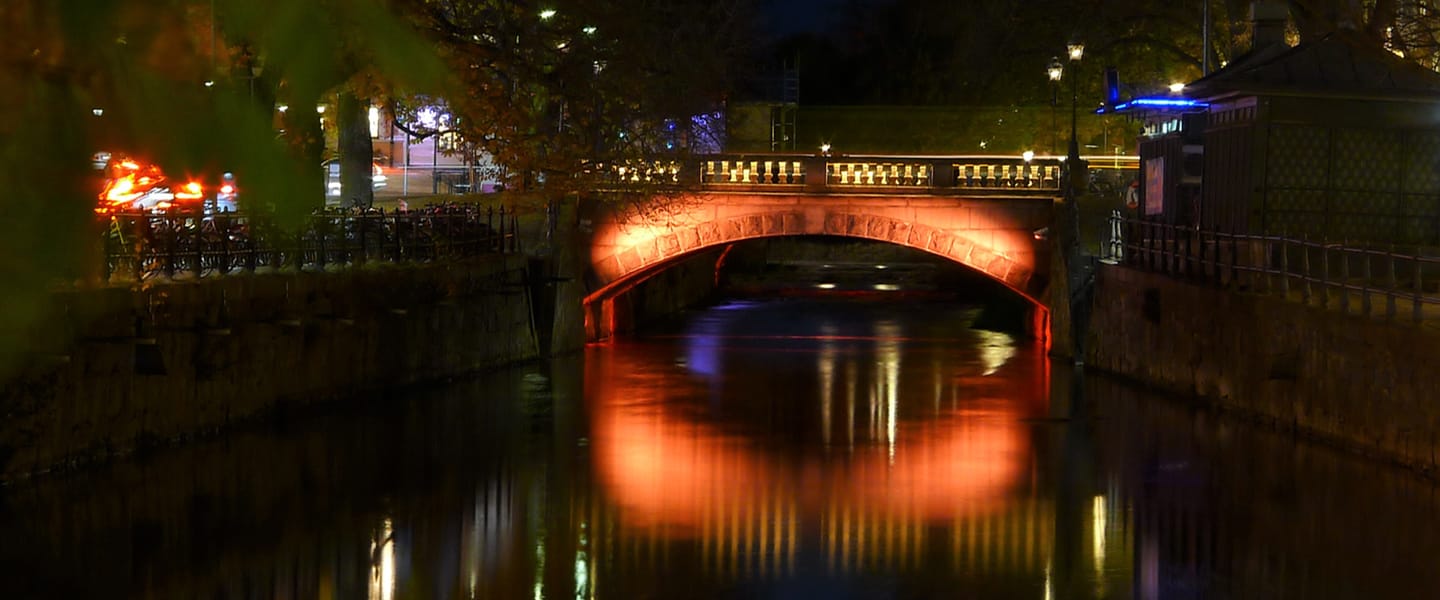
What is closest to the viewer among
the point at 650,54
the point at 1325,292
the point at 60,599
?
the point at 60,599

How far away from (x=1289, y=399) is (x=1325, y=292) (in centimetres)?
183

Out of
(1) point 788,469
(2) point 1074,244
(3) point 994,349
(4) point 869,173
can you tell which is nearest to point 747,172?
(4) point 869,173

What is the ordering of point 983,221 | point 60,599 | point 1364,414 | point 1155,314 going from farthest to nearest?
point 983,221 < point 1155,314 < point 1364,414 < point 60,599

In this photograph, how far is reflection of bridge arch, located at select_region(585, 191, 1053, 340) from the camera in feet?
127

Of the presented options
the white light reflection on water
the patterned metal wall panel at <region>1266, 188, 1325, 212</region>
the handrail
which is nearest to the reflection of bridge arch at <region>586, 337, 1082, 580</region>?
the white light reflection on water

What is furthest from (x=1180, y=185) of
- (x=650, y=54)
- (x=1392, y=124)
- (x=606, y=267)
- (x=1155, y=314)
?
(x=606, y=267)

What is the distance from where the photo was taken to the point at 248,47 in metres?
3.10

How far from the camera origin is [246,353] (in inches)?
952

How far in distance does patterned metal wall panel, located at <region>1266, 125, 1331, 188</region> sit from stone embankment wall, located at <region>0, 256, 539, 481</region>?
14.1 meters

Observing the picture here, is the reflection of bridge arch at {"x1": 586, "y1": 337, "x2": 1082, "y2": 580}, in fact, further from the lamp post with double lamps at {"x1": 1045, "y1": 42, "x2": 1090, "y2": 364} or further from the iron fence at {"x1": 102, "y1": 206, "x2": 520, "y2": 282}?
the iron fence at {"x1": 102, "y1": 206, "x2": 520, "y2": 282}

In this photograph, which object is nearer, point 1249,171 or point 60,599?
point 60,599

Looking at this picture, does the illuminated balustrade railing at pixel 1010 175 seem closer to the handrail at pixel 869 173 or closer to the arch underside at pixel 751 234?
the handrail at pixel 869 173

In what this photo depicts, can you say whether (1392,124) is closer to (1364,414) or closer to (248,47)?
(1364,414)

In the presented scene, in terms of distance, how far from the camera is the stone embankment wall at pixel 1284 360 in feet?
65.1
